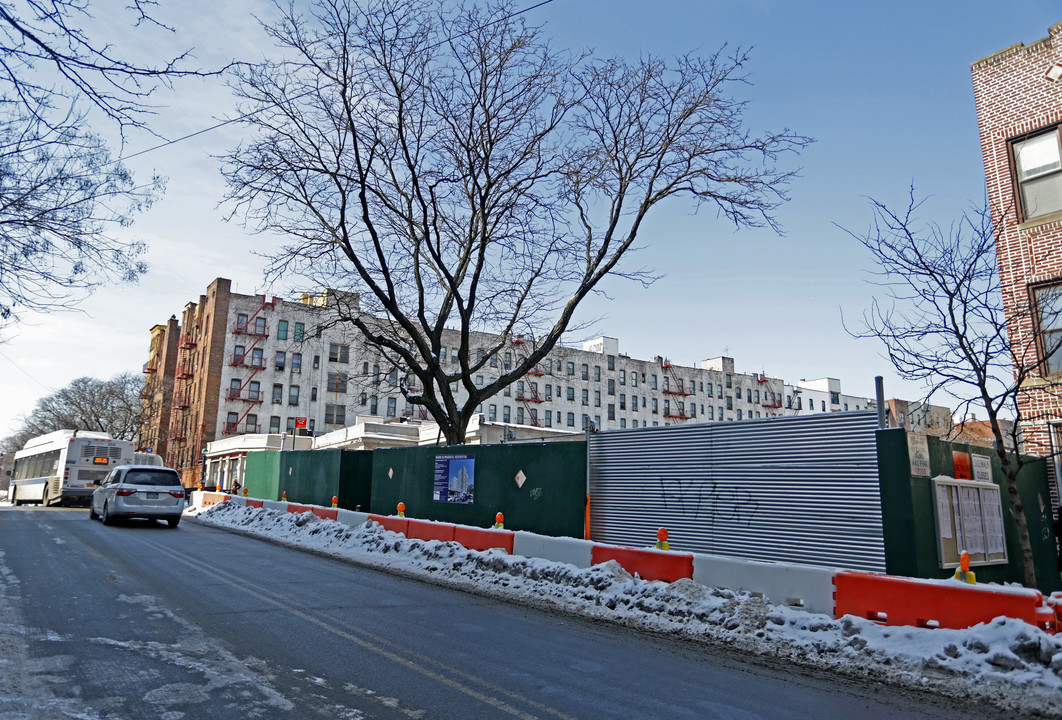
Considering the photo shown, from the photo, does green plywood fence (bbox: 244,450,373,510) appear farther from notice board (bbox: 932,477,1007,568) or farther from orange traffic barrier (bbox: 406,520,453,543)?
notice board (bbox: 932,477,1007,568)

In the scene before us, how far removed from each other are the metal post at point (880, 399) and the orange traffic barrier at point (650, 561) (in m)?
3.32

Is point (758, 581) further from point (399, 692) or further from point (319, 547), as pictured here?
point (319, 547)

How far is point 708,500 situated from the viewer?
40.0 ft

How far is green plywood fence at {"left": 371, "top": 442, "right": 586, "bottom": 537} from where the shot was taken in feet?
49.6

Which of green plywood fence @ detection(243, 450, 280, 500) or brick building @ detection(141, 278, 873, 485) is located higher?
brick building @ detection(141, 278, 873, 485)

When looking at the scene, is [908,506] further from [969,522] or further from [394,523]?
[394,523]

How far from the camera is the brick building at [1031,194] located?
13.9 m

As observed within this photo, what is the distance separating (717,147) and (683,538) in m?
13.7

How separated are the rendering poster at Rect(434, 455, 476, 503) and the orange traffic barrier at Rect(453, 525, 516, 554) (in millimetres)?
3236

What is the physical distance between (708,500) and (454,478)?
326 inches

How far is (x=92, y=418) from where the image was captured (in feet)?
245

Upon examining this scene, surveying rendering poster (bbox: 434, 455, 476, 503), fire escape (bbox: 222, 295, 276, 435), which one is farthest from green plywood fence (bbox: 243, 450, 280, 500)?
fire escape (bbox: 222, 295, 276, 435)

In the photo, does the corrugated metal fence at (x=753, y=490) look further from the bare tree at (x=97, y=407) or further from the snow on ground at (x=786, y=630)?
the bare tree at (x=97, y=407)

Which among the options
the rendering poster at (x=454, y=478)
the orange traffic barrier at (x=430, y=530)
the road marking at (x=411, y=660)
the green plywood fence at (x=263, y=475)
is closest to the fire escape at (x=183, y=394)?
the green plywood fence at (x=263, y=475)
